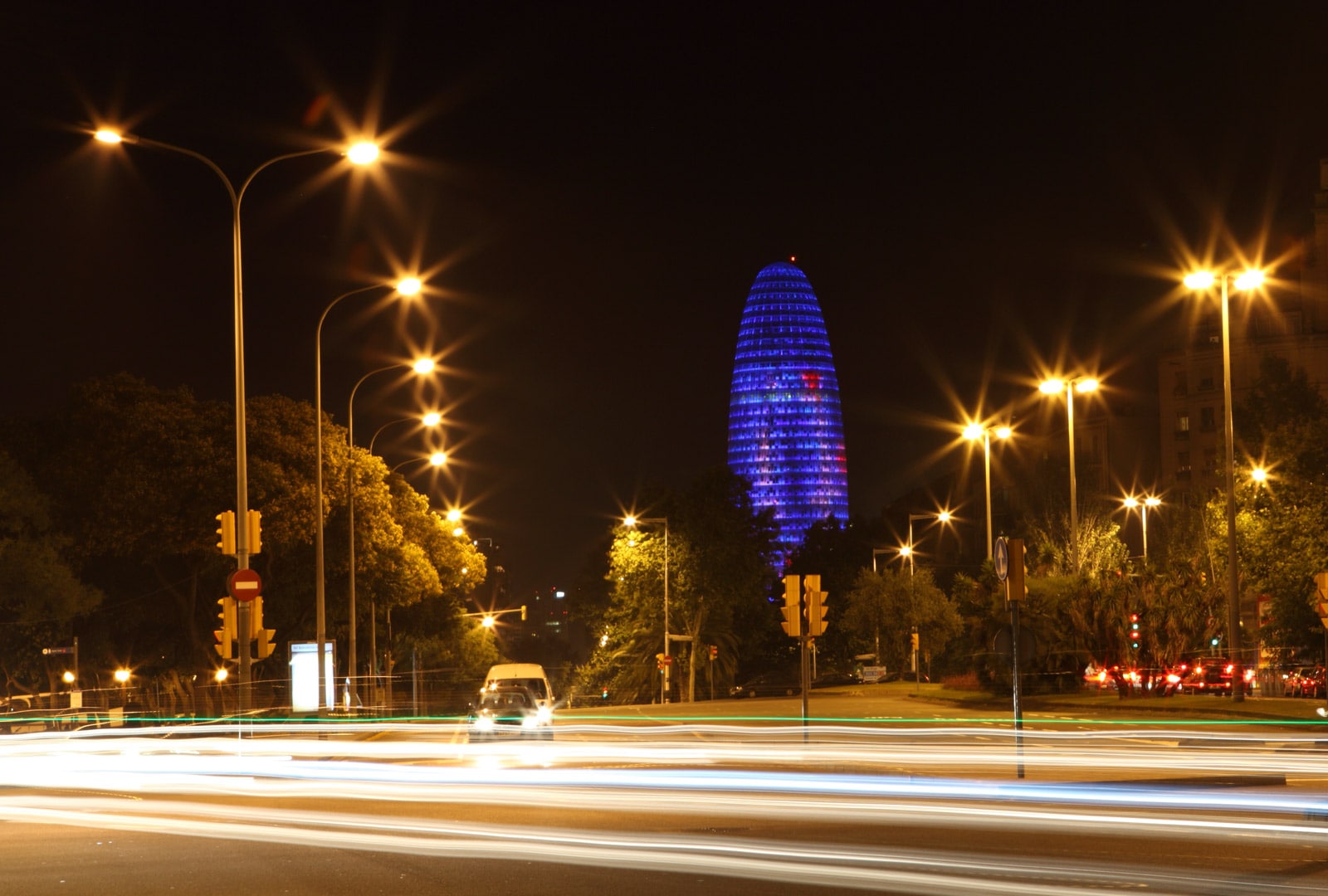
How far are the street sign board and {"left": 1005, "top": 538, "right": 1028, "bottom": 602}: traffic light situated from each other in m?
10.6

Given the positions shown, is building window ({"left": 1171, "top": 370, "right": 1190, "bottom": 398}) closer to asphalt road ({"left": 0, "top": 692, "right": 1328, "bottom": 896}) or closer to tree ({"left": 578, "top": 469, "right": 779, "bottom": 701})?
tree ({"left": 578, "top": 469, "right": 779, "bottom": 701})

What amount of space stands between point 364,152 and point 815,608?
35.5ft

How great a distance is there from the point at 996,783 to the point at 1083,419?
10482 centimetres

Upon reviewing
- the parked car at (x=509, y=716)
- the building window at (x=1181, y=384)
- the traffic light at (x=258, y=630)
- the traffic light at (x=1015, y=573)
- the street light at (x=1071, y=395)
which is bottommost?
the parked car at (x=509, y=716)

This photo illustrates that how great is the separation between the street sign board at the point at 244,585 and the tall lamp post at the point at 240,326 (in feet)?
1.15

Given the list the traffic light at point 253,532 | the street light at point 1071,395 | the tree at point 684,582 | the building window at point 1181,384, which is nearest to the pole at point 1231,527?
the street light at point 1071,395

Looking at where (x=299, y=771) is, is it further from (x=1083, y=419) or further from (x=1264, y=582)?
(x=1083, y=419)

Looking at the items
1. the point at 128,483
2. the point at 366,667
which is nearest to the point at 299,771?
the point at 128,483

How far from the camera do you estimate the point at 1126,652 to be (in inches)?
1686

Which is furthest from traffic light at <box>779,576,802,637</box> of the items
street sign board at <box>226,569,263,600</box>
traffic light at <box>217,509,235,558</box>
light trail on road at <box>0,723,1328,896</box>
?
traffic light at <box>217,509,235,558</box>

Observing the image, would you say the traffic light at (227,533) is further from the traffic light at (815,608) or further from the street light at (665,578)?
the street light at (665,578)

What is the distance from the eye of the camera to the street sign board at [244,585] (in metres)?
22.5

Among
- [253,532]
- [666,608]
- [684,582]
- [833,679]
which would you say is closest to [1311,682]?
[666,608]

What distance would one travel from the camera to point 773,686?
Result: 79312 millimetres
